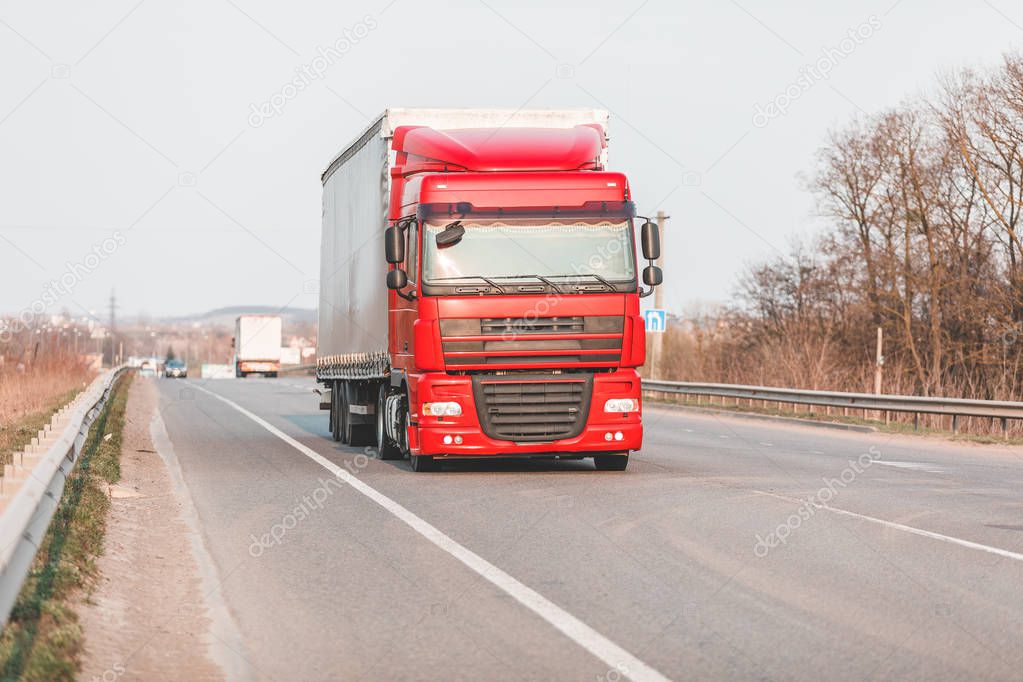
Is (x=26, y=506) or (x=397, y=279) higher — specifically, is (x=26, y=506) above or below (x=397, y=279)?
below

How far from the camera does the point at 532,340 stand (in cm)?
1491

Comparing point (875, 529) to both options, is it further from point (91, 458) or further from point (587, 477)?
point (91, 458)

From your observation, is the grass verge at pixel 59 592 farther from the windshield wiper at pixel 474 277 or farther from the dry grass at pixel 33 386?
the dry grass at pixel 33 386

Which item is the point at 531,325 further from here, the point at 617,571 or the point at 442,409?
the point at 617,571

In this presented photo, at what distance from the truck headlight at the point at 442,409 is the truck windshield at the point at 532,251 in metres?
1.37

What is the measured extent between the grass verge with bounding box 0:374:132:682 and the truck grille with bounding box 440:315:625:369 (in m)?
4.03

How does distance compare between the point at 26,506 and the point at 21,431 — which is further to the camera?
the point at 21,431

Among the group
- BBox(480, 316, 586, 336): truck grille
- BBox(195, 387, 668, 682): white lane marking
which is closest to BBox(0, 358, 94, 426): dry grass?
BBox(480, 316, 586, 336): truck grille

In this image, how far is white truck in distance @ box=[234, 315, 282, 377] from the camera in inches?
3059

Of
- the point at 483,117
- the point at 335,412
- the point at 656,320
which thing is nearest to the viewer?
the point at 483,117

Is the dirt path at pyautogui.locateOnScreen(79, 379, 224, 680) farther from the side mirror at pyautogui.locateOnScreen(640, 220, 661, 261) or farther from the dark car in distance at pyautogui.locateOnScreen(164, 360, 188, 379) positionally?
the dark car in distance at pyautogui.locateOnScreen(164, 360, 188, 379)

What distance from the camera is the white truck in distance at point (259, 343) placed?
77.7 m

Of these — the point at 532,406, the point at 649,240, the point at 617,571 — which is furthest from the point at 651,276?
the point at 617,571

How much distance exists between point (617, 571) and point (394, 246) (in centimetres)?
731
